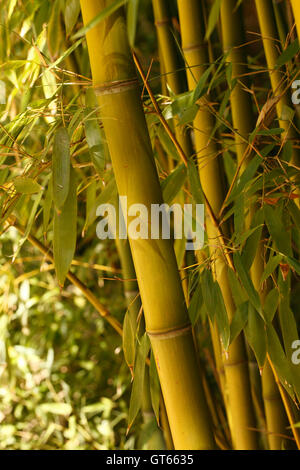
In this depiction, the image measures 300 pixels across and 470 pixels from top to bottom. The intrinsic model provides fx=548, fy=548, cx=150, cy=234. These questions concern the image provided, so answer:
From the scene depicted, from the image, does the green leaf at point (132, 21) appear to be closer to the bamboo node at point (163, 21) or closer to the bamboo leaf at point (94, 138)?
the bamboo leaf at point (94, 138)

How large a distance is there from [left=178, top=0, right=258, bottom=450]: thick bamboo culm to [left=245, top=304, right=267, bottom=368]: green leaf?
0.44 ft

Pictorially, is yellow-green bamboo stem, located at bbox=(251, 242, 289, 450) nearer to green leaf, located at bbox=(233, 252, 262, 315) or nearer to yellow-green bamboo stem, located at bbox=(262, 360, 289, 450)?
yellow-green bamboo stem, located at bbox=(262, 360, 289, 450)

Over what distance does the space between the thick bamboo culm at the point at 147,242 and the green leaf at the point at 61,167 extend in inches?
2.3

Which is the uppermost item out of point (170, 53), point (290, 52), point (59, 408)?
point (170, 53)

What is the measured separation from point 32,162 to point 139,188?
7.6 inches

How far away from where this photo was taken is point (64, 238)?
64 cm

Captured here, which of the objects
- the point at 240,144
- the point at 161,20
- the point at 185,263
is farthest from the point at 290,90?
the point at 185,263

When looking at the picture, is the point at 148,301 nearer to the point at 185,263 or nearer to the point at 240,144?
the point at 240,144

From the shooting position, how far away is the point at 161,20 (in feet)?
3.26

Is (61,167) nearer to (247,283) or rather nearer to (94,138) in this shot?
(94,138)

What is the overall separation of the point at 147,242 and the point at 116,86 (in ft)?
0.57

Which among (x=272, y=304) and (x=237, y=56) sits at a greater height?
(x=237, y=56)

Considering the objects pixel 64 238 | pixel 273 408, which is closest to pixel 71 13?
pixel 64 238

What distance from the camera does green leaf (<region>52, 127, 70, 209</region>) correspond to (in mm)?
616
